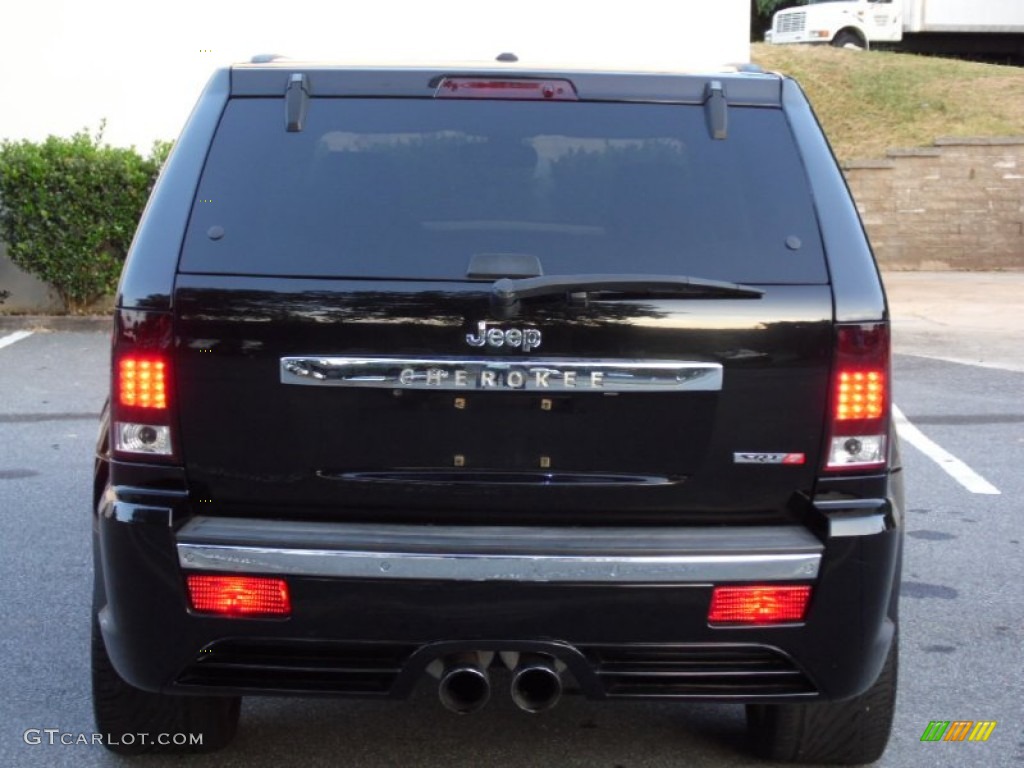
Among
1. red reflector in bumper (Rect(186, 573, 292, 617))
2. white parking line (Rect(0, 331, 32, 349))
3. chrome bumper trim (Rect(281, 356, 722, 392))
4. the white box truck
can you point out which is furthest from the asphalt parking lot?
the white box truck

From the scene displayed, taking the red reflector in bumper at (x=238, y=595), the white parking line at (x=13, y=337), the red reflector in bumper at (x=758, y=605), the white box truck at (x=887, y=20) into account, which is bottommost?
the white parking line at (x=13, y=337)

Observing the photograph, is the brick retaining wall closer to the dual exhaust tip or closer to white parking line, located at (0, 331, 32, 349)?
white parking line, located at (0, 331, 32, 349)

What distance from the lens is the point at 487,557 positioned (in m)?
3.45

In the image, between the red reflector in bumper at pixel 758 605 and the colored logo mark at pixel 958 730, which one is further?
the colored logo mark at pixel 958 730

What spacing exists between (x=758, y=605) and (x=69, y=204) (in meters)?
11.3

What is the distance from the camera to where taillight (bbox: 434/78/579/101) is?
156 inches

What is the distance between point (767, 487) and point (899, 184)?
20.5 m

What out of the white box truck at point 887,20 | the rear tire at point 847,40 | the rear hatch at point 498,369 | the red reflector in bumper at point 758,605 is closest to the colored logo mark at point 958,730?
the red reflector in bumper at point 758,605

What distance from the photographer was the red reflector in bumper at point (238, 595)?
11.3ft

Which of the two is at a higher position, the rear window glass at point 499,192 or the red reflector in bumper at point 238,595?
the rear window glass at point 499,192

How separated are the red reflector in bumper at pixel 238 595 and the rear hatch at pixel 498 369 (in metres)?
0.20

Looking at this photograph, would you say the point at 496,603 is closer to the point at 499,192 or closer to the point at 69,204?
the point at 499,192

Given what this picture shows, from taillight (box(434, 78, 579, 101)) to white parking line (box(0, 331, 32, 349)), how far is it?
982cm

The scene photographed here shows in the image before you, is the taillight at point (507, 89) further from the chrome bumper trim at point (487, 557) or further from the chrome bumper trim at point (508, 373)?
the chrome bumper trim at point (487, 557)
